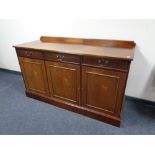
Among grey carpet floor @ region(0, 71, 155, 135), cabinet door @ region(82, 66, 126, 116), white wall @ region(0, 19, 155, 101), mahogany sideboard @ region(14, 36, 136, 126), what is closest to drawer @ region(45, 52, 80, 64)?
mahogany sideboard @ region(14, 36, 136, 126)

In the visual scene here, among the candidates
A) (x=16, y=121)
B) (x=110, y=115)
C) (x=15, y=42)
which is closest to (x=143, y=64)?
(x=110, y=115)

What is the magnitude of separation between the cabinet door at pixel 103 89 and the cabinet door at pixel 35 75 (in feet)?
1.96

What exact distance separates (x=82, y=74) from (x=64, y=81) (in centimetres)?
29

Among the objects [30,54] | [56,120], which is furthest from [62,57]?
[56,120]

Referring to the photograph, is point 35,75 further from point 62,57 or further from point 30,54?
point 62,57

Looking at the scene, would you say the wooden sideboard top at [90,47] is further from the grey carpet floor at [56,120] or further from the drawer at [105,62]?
the grey carpet floor at [56,120]

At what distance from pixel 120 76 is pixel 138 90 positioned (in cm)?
76

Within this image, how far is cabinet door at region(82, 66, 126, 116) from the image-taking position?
1448 mm

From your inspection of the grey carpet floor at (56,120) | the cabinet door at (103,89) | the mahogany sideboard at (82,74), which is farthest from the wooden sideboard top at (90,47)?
the grey carpet floor at (56,120)

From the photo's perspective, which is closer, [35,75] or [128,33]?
[128,33]

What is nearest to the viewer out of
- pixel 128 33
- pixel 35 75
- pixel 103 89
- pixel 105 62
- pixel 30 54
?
pixel 105 62

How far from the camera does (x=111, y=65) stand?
140 cm

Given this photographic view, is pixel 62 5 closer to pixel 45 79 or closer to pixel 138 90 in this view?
pixel 45 79

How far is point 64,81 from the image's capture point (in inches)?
70.0
